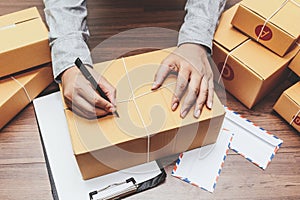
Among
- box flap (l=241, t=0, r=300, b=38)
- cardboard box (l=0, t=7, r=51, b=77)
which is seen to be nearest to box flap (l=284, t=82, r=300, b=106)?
box flap (l=241, t=0, r=300, b=38)

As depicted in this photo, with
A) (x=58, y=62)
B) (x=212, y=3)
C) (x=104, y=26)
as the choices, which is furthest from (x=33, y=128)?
(x=212, y=3)

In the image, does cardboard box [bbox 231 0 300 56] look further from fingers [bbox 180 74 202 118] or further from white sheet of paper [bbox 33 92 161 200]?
white sheet of paper [bbox 33 92 161 200]

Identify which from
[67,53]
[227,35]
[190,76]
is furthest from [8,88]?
[227,35]

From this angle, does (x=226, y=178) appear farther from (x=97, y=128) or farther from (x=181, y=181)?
(x=97, y=128)

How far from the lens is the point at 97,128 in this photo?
0.59m

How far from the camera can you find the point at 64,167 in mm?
680

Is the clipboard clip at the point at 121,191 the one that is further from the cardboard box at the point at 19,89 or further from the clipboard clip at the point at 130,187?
the cardboard box at the point at 19,89

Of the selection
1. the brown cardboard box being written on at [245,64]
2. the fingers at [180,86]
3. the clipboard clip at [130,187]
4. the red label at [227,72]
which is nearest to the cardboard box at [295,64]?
the brown cardboard box being written on at [245,64]

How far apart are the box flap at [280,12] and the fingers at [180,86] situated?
21 centimetres

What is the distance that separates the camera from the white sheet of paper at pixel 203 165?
0.68m

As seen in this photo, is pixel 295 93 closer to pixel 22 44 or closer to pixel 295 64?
pixel 295 64

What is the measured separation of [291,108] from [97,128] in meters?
0.41

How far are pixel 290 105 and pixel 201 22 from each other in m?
0.26

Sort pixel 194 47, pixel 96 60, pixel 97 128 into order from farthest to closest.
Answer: pixel 96 60 < pixel 194 47 < pixel 97 128
